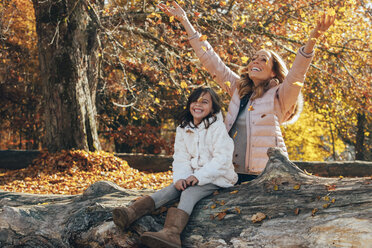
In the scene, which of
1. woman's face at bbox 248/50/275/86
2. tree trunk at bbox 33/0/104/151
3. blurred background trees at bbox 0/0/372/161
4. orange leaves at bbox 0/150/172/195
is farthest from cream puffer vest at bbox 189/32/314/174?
tree trunk at bbox 33/0/104/151

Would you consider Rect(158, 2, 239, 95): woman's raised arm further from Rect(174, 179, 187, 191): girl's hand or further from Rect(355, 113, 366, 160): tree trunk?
Rect(355, 113, 366, 160): tree trunk

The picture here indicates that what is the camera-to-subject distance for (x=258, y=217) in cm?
295

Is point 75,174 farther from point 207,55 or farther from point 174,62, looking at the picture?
point 207,55

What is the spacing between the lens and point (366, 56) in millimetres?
11234

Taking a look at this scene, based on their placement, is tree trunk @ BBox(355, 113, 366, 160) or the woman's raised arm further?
tree trunk @ BBox(355, 113, 366, 160)

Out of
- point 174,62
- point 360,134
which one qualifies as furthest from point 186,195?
point 360,134

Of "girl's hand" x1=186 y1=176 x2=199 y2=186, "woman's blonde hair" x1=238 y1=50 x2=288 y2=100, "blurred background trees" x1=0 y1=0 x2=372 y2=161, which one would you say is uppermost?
"blurred background trees" x1=0 y1=0 x2=372 y2=161

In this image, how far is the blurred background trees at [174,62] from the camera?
8.98m

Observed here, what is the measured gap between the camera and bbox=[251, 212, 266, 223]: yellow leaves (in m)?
2.93

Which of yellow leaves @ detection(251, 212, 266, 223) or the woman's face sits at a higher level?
the woman's face

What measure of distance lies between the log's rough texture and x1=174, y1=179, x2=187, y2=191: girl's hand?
205 mm

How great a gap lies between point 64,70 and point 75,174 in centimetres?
228

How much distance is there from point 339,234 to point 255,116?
1596mm

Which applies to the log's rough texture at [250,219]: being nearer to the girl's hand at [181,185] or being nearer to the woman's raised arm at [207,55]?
the girl's hand at [181,185]
